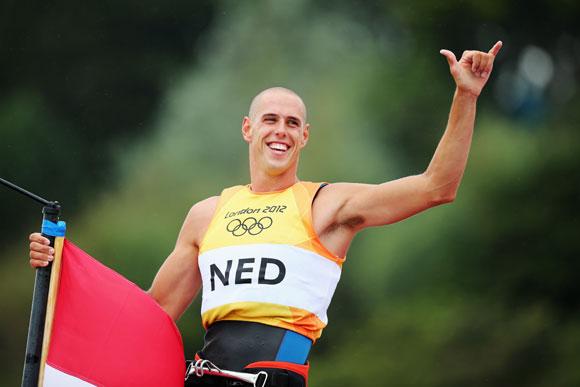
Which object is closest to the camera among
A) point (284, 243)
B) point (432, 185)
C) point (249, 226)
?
point (432, 185)

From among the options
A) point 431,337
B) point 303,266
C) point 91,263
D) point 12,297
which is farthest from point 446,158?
point 12,297

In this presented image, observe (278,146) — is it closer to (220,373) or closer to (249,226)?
(249,226)

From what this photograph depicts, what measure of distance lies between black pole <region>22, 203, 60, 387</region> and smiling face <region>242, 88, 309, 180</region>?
939 millimetres

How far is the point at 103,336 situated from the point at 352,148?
14.8ft

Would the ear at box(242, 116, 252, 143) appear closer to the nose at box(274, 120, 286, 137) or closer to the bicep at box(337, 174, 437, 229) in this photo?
the nose at box(274, 120, 286, 137)

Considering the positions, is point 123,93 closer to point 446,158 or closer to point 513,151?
point 513,151

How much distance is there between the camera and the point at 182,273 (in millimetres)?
4102

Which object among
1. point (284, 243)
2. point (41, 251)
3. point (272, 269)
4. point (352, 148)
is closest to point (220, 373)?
point (272, 269)

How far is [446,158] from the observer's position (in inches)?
133

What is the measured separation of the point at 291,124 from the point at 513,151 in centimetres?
427

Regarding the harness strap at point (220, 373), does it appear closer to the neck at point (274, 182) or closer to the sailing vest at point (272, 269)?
the sailing vest at point (272, 269)

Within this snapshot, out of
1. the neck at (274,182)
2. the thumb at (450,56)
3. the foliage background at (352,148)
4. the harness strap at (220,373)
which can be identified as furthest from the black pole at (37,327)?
the foliage background at (352,148)

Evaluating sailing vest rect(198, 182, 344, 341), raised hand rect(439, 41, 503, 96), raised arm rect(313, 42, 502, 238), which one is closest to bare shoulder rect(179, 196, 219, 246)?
sailing vest rect(198, 182, 344, 341)

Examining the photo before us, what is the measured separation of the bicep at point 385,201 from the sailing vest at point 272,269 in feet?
0.53
